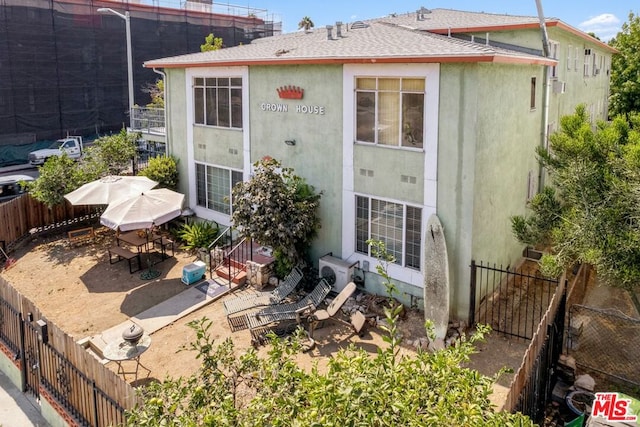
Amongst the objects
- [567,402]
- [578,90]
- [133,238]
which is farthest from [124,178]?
[578,90]

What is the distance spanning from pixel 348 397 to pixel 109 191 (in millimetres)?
14733

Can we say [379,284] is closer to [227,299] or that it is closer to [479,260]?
[479,260]

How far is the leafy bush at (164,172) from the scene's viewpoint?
18841 millimetres

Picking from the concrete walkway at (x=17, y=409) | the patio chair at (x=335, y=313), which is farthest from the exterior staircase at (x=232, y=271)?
the concrete walkway at (x=17, y=409)

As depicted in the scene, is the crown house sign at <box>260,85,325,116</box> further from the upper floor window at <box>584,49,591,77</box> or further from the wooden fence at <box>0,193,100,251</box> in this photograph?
the upper floor window at <box>584,49,591,77</box>

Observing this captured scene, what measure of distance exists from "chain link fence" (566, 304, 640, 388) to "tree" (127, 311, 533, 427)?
6.85 metres

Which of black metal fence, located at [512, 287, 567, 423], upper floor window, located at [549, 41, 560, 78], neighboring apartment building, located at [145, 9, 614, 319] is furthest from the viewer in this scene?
upper floor window, located at [549, 41, 560, 78]

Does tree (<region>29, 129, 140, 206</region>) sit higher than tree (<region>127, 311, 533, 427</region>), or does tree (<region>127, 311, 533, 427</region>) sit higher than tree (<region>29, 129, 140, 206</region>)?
tree (<region>29, 129, 140, 206</region>)

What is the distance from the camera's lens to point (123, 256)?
16594 millimetres

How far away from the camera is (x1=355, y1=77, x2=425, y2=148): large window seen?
12.8 meters

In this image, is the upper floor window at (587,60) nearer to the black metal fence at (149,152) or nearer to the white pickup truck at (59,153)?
the black metal fence at (149,152)

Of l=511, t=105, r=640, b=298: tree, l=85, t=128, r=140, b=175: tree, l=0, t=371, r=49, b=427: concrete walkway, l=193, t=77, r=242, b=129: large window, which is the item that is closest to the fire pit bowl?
l=0, t=371, r=49, b=427: concrete walkway

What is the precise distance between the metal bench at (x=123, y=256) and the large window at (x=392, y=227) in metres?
7.35

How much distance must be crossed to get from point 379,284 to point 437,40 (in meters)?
6.58
